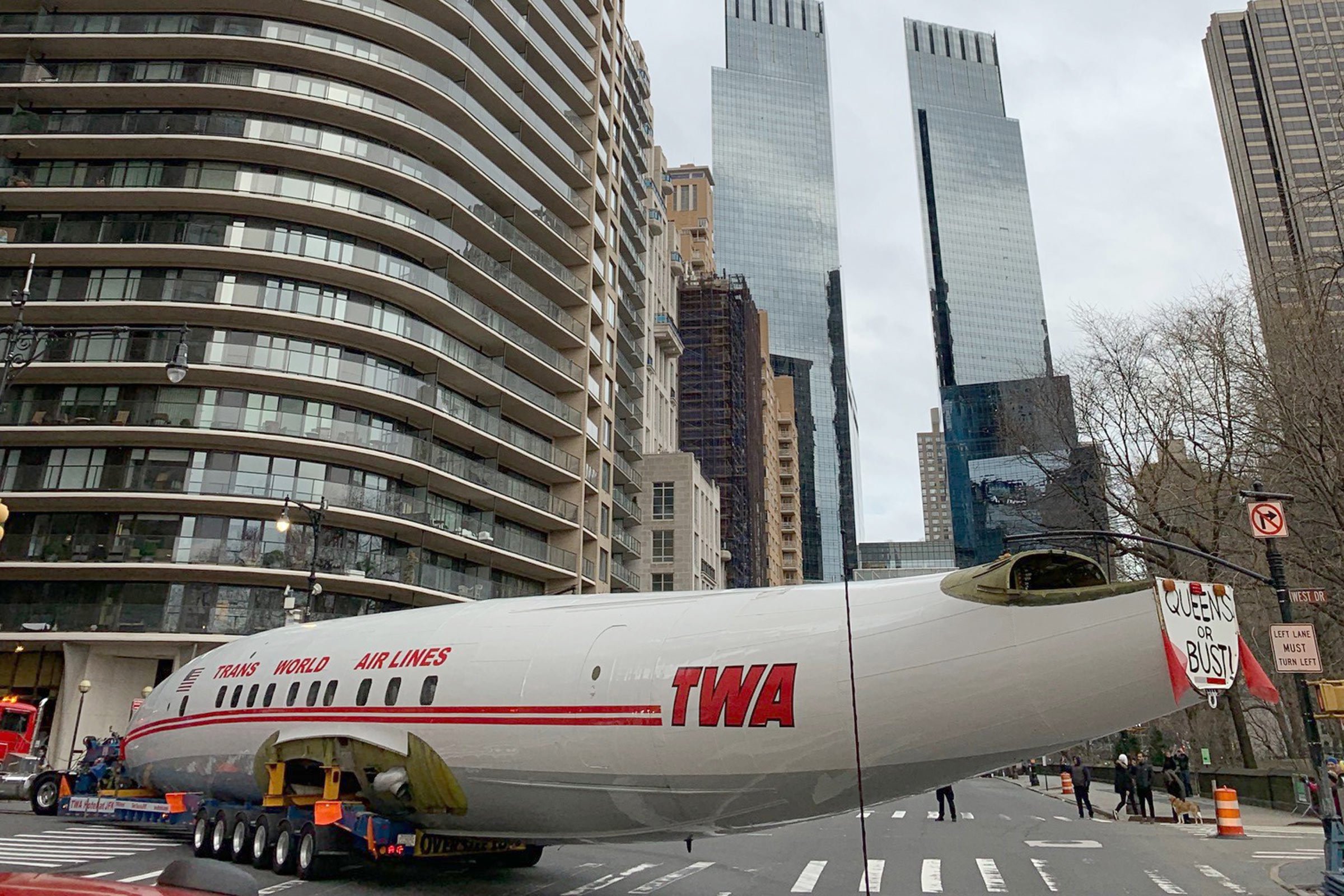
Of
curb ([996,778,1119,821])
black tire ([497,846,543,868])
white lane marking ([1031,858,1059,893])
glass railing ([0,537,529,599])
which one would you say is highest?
glass railing ([0,537,529,599])

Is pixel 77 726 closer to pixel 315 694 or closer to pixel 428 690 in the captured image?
pixel 315 694

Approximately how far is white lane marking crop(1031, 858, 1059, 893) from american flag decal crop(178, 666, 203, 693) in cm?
1526

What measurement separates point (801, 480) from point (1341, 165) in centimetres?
17924

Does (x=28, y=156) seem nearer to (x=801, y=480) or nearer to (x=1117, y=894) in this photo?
(x=1117, y=894)

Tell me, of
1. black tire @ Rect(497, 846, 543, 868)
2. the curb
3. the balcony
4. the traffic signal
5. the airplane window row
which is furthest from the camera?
the balcony

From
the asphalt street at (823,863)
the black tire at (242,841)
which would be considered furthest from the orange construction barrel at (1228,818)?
the black tire at (242,841)

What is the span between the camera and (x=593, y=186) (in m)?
55.7

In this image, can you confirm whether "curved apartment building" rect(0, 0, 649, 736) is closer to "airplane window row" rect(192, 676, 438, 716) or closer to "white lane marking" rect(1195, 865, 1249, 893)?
"airplane window row" rect(192, 676, 438, 716)

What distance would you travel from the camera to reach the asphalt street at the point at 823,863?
12961 millimetres

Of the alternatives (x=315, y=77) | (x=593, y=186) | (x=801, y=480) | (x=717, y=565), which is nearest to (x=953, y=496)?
(x=801, y=480)

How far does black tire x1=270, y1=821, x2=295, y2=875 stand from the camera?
1291cm

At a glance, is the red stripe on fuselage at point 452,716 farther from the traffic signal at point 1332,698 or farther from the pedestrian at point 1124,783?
the pedestrian at point 1124,783

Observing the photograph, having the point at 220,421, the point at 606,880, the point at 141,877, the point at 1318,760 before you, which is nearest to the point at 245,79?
the point at 220,421

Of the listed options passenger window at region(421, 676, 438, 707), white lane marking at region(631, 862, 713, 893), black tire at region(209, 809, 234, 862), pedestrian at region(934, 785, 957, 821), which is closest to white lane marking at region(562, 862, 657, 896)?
white lane marking at region(631, 862, 713, 893)
